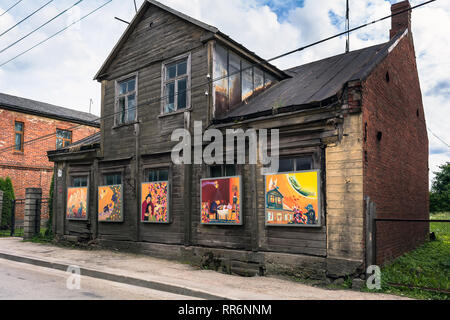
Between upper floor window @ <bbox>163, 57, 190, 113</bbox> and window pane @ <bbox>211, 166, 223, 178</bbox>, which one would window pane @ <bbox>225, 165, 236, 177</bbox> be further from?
upper floor window @ <bbox>163, 57, 190, 113</bbox>

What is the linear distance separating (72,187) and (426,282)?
509 inches

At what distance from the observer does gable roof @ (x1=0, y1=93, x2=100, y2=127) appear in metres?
23.0

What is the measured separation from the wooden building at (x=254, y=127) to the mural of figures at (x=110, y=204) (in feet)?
0.93

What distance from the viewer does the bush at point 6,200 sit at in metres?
21.1

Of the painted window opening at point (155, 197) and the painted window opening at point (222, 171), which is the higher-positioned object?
the painted window opening at point (222, 171)

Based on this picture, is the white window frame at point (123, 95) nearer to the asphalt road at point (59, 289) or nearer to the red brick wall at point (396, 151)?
the asphalt road at point (59, 289)

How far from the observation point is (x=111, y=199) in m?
13.3

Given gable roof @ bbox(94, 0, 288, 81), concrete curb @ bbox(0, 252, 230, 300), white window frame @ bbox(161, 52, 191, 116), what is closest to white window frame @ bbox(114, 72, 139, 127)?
gable roof @ bbox(94, 0, 288, 81)

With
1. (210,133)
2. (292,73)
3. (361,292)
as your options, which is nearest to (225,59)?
(210,133)

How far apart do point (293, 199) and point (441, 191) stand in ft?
108

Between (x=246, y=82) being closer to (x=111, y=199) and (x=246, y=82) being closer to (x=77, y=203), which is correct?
(x=111, y=199)

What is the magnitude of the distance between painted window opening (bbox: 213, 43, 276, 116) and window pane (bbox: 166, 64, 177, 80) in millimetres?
1576

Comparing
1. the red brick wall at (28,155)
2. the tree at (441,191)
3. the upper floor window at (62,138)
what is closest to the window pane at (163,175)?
the red brick wall at (28,155)

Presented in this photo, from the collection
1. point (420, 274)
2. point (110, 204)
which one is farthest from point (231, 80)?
point (420, 274)
